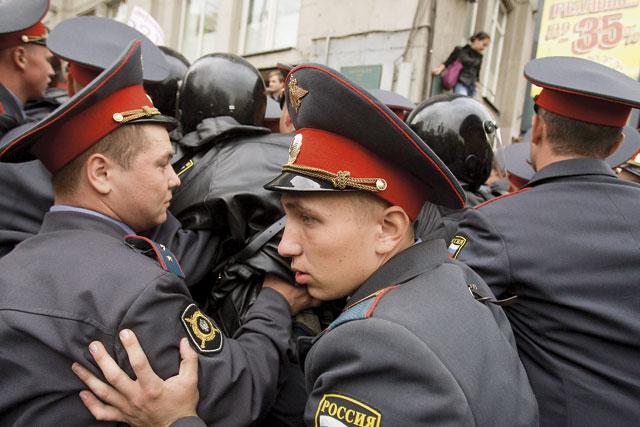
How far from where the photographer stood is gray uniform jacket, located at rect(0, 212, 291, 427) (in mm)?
1333

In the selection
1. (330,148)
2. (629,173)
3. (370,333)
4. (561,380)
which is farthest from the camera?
(629,173)

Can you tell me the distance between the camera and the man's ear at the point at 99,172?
1.68 metres

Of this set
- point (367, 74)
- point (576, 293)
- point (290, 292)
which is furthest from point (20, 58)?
point (367, 74)

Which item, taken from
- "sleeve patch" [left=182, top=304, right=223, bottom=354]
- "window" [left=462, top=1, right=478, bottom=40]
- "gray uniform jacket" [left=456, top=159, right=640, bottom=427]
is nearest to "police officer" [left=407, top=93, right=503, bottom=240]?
"gray uniform jacket" [left=456, top=159, right=640, bottom=427]

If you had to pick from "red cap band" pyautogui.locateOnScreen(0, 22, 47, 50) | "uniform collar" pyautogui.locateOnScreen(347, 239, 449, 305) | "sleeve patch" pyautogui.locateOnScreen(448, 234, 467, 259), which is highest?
"red cap band" pyautogui.locateOnScreen(0, 22, 47, 50)

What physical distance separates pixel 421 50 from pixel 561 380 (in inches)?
308

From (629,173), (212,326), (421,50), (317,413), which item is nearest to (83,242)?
(212,326)

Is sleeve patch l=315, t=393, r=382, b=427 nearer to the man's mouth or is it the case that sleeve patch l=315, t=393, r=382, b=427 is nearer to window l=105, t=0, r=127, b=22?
the man's mouth

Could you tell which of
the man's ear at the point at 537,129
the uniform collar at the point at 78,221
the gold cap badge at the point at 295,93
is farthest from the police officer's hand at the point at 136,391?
the man's ear at the point at 537,129

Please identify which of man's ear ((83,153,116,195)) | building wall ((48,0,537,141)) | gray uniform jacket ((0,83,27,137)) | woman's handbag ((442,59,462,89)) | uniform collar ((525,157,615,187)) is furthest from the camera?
building wall ((48,0,537,141))

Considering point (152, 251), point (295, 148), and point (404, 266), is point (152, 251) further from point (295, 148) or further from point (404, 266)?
point (404, 266)

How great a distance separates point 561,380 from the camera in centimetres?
183

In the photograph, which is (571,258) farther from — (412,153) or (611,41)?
(611,41)

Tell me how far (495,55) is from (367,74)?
6.23 meters
